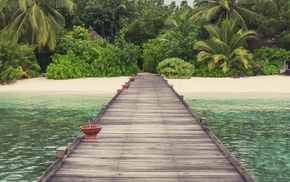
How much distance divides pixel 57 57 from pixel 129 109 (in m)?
19.7

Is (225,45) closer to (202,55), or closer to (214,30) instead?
(214,30)

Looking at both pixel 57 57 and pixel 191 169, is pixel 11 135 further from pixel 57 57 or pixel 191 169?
pixel 57 57

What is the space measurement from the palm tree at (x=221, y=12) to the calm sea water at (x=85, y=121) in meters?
12.6

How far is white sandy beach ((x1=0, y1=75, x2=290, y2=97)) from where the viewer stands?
24.2 m

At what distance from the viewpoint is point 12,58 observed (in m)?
27.4

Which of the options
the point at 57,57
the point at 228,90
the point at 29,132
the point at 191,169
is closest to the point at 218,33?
the point at 228,90

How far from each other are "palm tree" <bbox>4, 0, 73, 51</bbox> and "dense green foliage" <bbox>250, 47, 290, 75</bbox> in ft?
53.4

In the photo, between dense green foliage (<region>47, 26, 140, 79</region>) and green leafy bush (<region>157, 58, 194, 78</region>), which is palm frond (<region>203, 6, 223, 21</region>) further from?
dense green foliage (<region>47, 26, 140, 79</region>)

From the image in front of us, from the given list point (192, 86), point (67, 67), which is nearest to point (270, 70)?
point (192, 86)

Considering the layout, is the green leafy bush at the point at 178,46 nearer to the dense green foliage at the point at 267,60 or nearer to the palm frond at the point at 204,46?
the palm frond at the point at 204,46

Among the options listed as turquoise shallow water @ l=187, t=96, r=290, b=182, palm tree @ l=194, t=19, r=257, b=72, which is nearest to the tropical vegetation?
palm tree @ l=194, t=19, r=257, b=72

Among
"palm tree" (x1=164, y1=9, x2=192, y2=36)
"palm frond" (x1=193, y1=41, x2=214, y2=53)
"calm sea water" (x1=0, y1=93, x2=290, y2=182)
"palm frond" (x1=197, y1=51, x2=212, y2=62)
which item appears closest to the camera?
"calm sea water" (x1=0, y1=93, x2=290, y2=182)

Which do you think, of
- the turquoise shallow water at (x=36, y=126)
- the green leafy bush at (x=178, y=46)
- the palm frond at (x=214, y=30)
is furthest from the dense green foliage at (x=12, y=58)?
the palm frond at (x=214, y=30)

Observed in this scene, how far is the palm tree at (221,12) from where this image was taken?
31875mm
